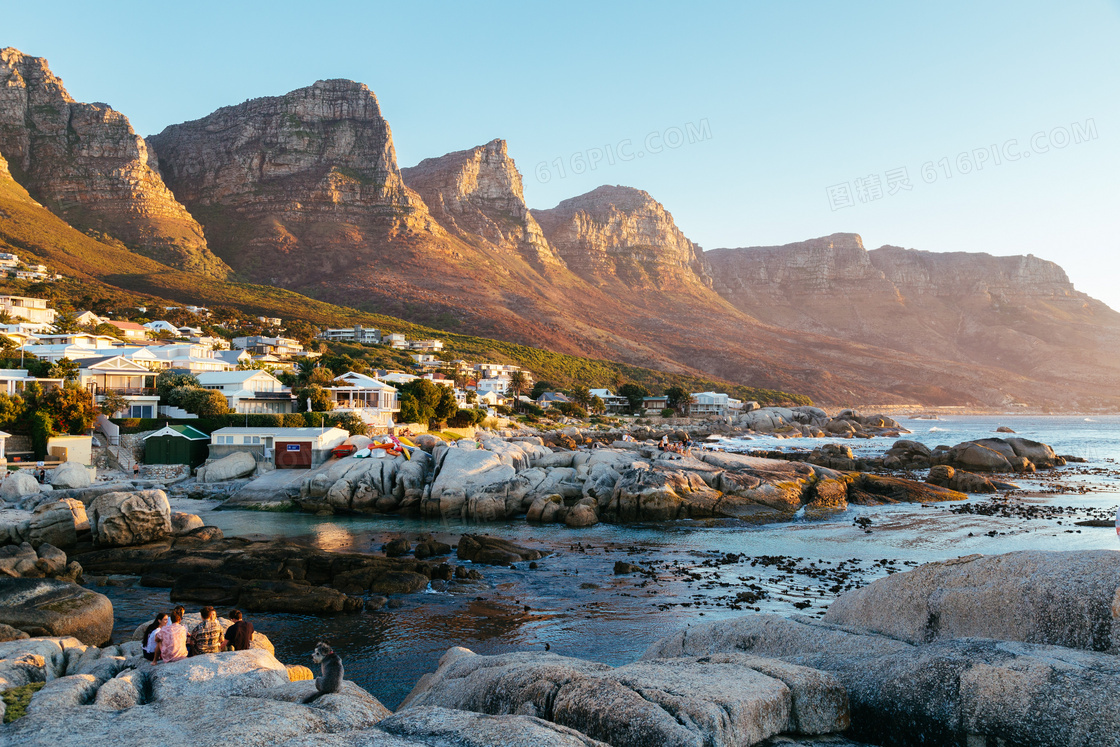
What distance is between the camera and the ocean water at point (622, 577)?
1761 cm

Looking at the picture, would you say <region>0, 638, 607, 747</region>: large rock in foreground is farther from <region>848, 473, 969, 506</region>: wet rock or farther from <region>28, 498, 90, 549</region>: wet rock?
<region>848, 473, 969, 506</region>: wet rock

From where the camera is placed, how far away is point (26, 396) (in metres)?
46.1

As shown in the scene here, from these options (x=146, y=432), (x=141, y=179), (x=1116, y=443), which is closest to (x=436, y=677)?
(x=146, y=432)

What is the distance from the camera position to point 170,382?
58281mm

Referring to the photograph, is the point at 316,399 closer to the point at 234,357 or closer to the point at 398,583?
the point at 234,357

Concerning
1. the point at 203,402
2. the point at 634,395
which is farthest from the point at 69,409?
the point at 634,395

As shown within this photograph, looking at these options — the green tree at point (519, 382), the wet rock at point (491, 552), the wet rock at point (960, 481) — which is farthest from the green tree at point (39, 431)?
the green tree at point (519, 382)

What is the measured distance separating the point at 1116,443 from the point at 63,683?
4771 inches

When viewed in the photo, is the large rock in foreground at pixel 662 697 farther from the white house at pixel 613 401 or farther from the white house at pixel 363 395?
the white house at pixel 613 401

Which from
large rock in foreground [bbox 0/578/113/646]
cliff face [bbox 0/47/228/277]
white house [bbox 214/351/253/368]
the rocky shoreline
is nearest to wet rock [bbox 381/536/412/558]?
large rock in foreground [bbox 0/578/113/646]

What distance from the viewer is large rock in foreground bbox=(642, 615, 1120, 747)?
7.10m

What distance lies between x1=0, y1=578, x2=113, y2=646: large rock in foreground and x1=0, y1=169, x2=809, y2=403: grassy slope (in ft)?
365

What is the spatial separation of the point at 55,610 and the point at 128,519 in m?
13.9

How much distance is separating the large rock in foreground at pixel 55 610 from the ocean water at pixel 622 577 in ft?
6.19
